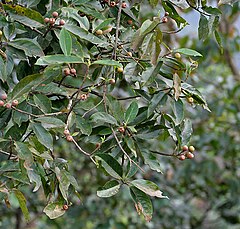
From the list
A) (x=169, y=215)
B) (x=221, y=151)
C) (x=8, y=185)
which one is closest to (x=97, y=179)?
(x=169, y=215)

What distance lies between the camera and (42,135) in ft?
2.63

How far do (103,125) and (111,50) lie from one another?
0.40ft

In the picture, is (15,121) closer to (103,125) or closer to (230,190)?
(103,125)

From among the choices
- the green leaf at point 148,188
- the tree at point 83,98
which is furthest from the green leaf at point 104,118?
the green leaf at point 148,188

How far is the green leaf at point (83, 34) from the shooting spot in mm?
819

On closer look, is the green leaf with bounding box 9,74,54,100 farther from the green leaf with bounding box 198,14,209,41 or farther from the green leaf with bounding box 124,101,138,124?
the green leaf with bounding box 198,14,209,41

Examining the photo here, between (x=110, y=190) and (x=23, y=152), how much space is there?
14 cm

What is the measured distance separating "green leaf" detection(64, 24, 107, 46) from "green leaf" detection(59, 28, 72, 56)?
0.06 meters

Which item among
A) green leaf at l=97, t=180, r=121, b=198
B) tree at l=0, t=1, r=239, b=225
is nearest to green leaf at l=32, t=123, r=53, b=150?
tree at l=0, t=1, r=239, b=225

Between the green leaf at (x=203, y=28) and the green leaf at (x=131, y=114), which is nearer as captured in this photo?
the green leaf at (x=131, y=114)

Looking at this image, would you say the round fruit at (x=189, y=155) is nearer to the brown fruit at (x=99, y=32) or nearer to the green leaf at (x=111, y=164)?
the green leaf at (x=111, y=164)

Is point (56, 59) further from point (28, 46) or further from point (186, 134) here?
point (186, 134)

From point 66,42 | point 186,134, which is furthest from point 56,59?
point 186,134

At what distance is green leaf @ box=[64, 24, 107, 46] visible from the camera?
2.69ft
